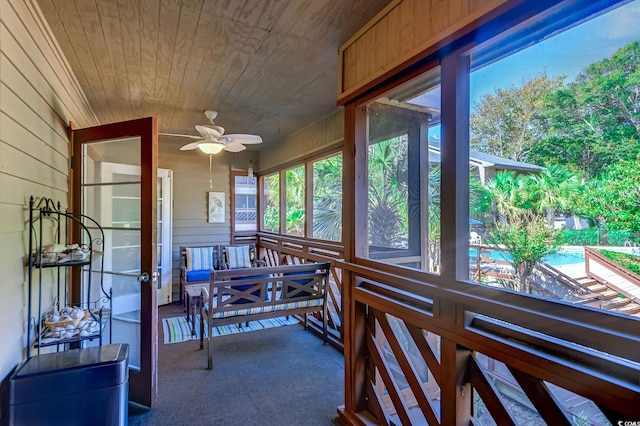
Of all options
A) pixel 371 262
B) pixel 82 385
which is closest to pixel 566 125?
pixel 371 262

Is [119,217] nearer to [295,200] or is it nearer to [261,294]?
[261,294]

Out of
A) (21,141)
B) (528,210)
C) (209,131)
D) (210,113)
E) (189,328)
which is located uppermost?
(210,113)

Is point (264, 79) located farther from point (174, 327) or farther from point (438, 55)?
point (174, 327)

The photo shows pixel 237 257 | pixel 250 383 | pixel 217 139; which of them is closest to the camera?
pixel 250 383

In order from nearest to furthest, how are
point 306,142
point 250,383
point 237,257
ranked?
1. point 250,383
2. point 306,142
3. point 237,257

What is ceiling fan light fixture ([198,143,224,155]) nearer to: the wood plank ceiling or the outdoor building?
the outdoor building

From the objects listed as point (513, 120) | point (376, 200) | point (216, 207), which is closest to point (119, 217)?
point (376, 200)

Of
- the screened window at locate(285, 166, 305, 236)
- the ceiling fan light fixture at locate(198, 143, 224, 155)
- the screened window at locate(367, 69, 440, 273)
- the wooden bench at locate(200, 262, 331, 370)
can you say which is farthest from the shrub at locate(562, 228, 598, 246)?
the screened window at locate(285, 166, 305, 236)

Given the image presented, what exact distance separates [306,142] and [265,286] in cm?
206

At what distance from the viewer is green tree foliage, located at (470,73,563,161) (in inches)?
49.2

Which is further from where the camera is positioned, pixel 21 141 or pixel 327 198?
pixel 327 198

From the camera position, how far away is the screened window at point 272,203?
18.3 feet

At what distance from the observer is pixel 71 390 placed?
5.37 feet

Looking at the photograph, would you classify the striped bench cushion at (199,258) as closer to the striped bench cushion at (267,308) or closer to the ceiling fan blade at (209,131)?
the striped bench cushion at (267,308)
